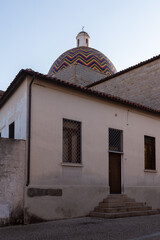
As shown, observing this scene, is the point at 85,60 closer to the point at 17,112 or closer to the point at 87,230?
the point at 17,112

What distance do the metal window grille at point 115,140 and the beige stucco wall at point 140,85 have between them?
15.8 ft

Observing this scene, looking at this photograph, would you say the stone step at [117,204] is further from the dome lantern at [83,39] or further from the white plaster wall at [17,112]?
the dome lantern at [83,39]

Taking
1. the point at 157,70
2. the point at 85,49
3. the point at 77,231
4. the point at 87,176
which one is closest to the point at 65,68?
the point at 85,49

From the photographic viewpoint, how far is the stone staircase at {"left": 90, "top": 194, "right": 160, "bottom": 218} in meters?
9.99

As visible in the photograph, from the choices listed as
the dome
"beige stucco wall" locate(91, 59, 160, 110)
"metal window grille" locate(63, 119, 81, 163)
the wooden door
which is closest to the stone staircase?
the wooden door

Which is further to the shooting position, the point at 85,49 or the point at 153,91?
the point at 85,49

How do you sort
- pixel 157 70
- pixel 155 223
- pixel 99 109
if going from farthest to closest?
pixel 157 70
pixel 99 109
pixel 155 223

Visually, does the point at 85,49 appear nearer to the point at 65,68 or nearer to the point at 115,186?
the point at 65,68

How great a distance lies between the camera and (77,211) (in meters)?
10.1

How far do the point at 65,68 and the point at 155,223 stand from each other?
16.9 m

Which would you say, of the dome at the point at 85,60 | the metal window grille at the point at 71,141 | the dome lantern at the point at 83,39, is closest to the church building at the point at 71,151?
the metal window grille at the point at 71,141

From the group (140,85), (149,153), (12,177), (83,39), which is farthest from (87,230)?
(83,39)

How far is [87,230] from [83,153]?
3452 millimetres

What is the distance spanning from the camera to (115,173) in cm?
1200
